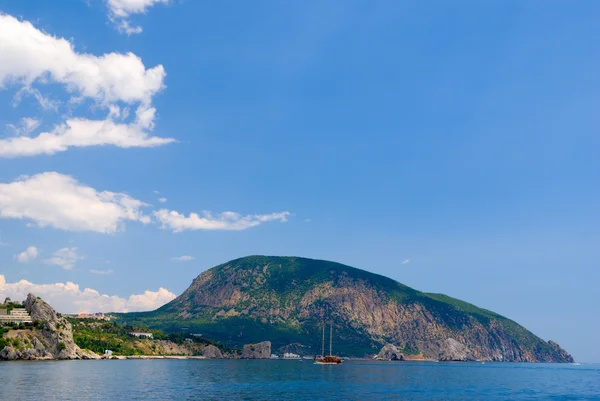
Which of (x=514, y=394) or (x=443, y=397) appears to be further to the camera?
(x=514, y=394)

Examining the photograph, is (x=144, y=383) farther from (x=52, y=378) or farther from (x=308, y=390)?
(x=308, y=390)

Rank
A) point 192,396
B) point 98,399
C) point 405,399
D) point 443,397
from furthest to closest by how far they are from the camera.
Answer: point 443,397
point 405,399
point 192,396
point 98,399

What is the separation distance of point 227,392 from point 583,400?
286 feet

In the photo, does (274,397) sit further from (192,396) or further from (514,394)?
(514,394)

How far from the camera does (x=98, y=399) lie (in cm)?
10175

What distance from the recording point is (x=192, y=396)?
11019 centimetres

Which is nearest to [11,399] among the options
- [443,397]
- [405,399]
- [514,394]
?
[405,399]

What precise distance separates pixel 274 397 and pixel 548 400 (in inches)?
2659

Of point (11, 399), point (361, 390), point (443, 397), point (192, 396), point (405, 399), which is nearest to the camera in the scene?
point (11, 399)

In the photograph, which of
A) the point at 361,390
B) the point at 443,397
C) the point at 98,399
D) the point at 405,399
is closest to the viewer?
the point at 98,399

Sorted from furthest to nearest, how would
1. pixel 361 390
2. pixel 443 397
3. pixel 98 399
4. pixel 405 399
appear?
pixel 361 390 < pixel 443 397 < pixel 405 399 < pixel 98 399

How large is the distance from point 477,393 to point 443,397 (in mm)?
20315

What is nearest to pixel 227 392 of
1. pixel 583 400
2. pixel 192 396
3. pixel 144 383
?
pixel 192 396

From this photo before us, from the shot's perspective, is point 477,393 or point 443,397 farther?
point 477,393
